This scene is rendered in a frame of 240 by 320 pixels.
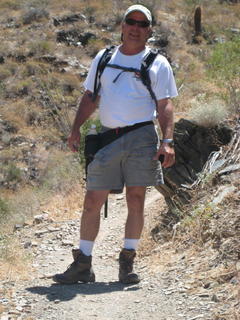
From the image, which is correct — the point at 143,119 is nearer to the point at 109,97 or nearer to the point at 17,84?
the point at 109,97

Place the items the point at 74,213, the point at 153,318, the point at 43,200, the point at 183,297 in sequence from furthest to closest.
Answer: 1. the point at 43,200
2. the point at 74,213
3. the point at 183,297
4. the point at 153,318

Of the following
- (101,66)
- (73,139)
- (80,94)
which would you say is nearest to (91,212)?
(73,139)

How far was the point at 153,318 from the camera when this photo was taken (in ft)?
12.1

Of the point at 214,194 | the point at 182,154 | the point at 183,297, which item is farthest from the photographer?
the point at 182,154

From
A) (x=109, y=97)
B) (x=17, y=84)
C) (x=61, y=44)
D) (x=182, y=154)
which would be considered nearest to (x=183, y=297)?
(x=109, y=97)

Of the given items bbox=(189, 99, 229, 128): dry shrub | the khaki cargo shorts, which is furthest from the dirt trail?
bbox=(189, 99, 229, 128): dry shrub

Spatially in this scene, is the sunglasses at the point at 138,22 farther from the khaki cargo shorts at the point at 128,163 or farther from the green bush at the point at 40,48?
the green bush at the point at 40,48

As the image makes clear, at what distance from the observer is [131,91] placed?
4.25 metres

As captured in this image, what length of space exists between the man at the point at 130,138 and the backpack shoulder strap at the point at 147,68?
0.03m

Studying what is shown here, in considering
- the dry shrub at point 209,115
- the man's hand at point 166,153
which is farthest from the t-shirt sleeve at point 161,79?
the dry shrub at point 209,115

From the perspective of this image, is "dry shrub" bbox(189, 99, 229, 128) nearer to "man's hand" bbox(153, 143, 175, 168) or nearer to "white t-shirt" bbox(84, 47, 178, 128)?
"white t-shirt" bbox(84, 47, 178, 128)

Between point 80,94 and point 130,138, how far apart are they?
69.9 ft

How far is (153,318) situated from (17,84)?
2341 centimetres

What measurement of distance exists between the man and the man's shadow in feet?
0.20
